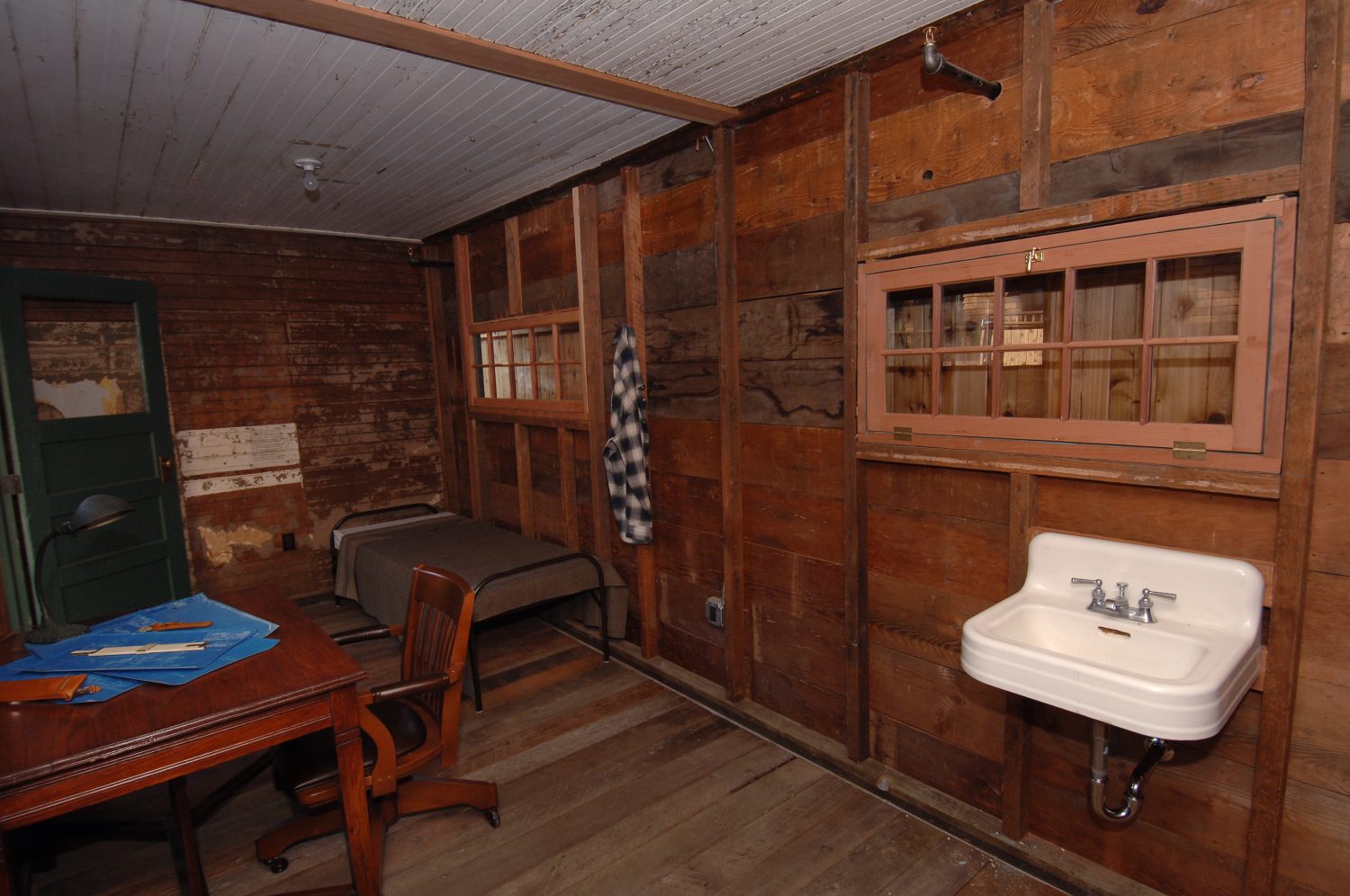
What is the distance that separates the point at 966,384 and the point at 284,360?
170 inches

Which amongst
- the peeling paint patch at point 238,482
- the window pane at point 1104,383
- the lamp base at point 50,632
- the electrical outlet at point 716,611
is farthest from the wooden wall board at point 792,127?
the peeling paint patch at point 238,482

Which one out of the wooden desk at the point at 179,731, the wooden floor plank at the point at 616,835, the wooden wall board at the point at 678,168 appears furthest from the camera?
the wooden wall board at the point at 678,168

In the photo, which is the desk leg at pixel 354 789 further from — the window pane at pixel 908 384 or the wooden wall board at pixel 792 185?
the wooden wall board at pixel 792 185

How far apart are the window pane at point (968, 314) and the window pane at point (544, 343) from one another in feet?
7.98

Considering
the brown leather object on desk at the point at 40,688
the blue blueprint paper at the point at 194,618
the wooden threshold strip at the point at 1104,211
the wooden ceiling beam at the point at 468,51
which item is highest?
the wooden ceiling beam at the point at 468,51

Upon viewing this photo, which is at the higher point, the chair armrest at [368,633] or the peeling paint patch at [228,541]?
the chair armrest at [368,633]

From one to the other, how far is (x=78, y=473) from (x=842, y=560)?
392 cm

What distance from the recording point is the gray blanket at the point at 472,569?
11.2 feet

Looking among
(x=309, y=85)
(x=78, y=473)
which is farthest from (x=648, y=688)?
(x=78, y=473)

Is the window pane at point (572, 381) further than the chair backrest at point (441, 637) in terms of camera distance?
Yes

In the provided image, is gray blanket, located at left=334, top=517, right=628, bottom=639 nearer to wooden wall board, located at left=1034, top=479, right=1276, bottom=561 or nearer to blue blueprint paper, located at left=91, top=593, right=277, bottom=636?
blue blueprint paper, located at left=91, top=593, right=277, bottom=636

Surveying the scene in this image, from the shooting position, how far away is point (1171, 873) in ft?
6.16

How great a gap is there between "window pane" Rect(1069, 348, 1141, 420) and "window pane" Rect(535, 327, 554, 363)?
2841 mm

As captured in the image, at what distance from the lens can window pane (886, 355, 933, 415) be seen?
238cm
